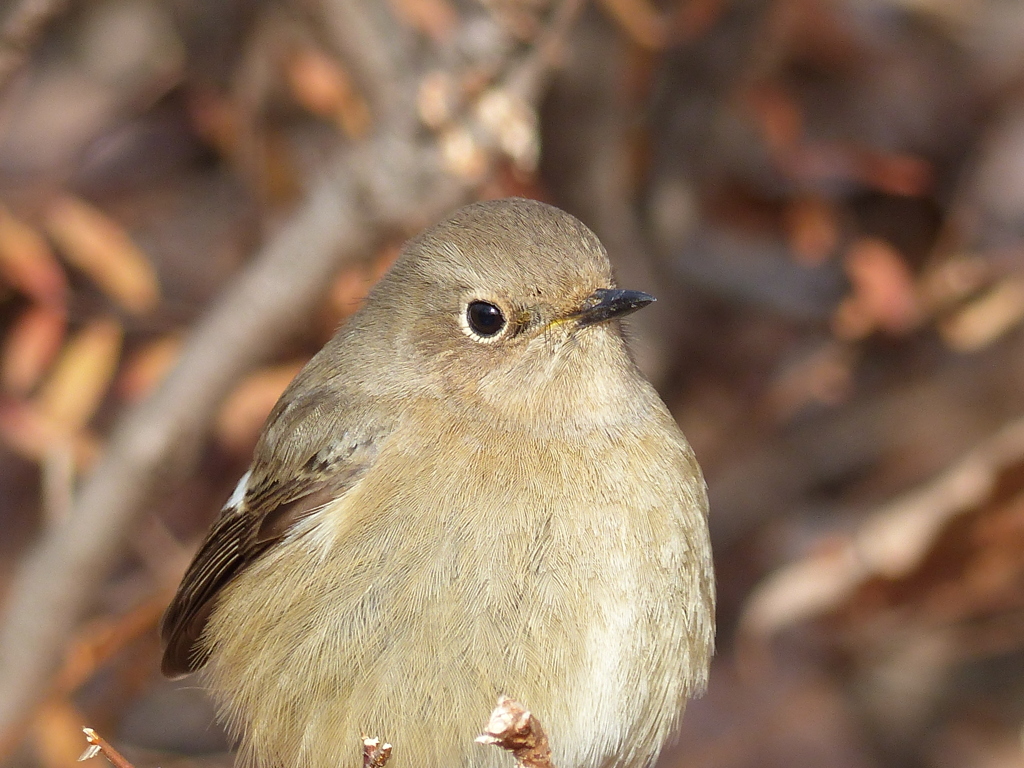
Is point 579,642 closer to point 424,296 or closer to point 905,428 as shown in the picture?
point 424,296

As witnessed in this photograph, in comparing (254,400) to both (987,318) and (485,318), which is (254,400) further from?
(987,318)

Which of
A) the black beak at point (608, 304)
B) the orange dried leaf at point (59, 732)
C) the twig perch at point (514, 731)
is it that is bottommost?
the twig perch at point (514, 731)

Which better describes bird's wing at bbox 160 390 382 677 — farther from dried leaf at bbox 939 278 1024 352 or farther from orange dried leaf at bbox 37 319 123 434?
dried leaf at bbox 939 278 1024 352

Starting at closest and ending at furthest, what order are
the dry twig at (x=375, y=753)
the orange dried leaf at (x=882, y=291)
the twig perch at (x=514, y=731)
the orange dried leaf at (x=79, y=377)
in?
the twig perch at (x=514, y=731) < the dry twig at (x=375, y=753) < the orange dried leaf at (x=79, y=377) < the orange dried leaf at (x=882, y=291)

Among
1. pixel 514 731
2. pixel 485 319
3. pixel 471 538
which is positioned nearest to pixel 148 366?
pixel 485 319

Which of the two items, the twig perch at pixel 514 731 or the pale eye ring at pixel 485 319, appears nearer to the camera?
the twig perch at pixel 514 731

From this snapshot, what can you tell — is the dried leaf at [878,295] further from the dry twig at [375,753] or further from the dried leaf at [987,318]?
the dry twig at [375,753]

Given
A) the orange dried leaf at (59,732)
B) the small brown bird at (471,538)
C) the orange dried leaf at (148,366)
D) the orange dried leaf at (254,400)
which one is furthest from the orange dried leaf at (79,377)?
the small brown bird at (471,538)
